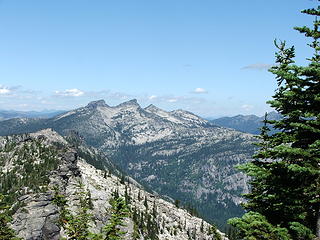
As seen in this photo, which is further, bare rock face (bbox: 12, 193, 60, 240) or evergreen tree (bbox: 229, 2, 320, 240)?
bare rock face (bbox: 12, 193, 60, 240)

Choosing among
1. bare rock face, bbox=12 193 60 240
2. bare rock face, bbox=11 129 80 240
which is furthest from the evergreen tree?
bare rock face, bbox=12 193 60 240

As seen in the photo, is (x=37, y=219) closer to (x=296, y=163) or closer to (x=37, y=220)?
(x=37, y=220)

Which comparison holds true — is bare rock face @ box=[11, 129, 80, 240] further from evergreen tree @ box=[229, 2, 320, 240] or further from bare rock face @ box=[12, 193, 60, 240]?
evergreen tree @ box=[229, 2, 320, 240]

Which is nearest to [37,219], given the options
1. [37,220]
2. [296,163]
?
[37,220]

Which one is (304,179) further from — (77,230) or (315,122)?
(77,230)

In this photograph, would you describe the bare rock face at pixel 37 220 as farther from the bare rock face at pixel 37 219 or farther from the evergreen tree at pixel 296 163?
the evergreen tree at pixel 296 163

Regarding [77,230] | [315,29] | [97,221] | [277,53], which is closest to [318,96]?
[315,29]

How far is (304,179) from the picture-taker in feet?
65.8

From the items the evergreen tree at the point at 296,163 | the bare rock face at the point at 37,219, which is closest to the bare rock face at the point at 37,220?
the bare rock face at the point at 37,219

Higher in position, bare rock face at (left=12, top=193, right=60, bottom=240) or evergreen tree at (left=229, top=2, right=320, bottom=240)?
evergreen tree at (left=229, top=2, right=320, bottom=240)

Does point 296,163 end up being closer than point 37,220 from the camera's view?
Yes

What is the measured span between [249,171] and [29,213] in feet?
481

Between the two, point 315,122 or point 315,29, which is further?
point 315,29

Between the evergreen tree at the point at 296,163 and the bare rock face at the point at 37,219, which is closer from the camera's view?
the evergreen tree at the point at 296,163
